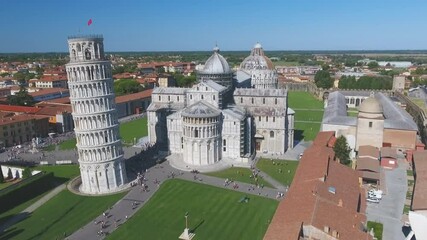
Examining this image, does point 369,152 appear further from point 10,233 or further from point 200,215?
point 10,233

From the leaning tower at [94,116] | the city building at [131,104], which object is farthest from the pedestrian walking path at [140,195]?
the city building at [131,104]

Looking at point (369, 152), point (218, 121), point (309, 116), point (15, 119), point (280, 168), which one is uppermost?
point (218, 121)

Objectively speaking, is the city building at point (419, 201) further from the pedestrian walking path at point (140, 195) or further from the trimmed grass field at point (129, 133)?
the trimmed grass field at point (129, 133)

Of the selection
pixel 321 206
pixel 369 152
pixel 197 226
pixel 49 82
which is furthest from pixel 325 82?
pixel 321 206

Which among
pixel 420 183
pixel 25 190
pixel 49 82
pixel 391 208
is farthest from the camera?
pixel 49 82

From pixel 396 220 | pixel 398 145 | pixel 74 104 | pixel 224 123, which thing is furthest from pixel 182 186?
pixel 398 145

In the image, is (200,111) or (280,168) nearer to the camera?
(280,168)
